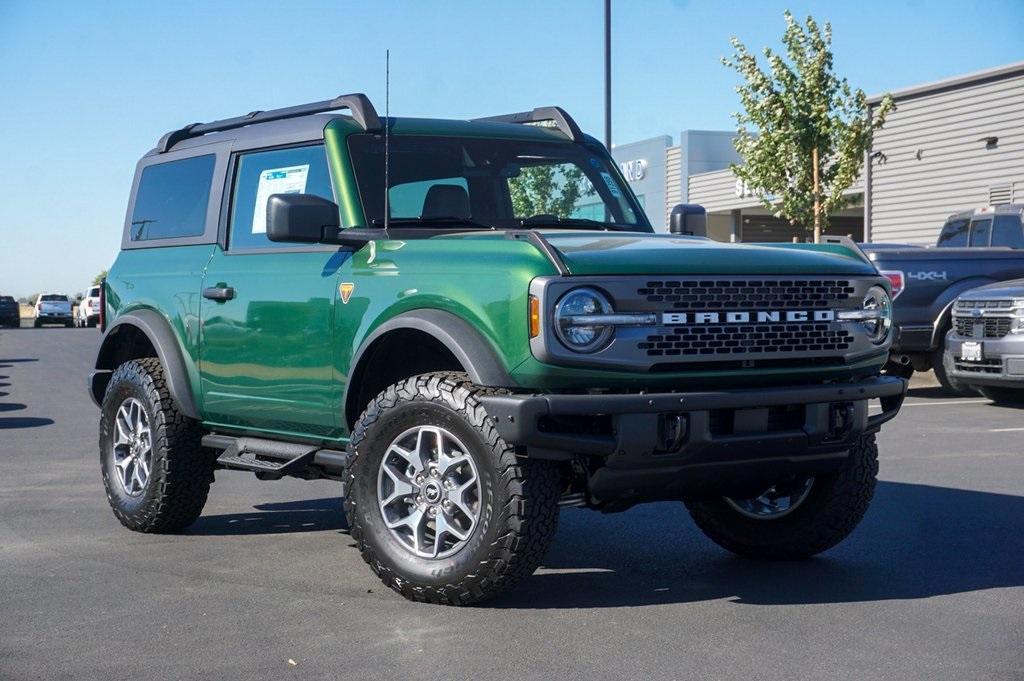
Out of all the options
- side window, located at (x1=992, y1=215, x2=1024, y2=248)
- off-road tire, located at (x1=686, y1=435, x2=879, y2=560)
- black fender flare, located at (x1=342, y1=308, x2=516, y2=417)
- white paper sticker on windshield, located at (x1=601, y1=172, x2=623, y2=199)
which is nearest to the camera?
black fender flare, located at (x1=342, y1=308, x2=516, y2=417)

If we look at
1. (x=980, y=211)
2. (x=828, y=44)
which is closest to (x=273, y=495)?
(x=980, y=211)

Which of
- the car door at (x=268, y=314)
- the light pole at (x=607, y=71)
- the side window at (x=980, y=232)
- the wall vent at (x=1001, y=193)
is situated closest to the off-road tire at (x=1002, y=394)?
the side window at (x=980, y=232)

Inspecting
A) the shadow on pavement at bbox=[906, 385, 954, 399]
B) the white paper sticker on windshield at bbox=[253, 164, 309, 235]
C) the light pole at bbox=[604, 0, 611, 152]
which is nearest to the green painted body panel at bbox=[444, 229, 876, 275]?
the white paper sticker on windshield at bbox=[253, 164, 309, 235]

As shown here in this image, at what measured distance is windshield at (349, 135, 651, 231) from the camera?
21.5 feet

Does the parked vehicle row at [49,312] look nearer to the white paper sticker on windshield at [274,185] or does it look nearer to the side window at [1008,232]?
the side window at [1008,232]

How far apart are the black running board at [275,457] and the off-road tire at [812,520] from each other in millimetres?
1773

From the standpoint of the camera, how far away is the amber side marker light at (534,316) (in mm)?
5105

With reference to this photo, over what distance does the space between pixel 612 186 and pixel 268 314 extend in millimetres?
2010

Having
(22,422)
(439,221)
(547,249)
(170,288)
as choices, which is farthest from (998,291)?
(22,422)

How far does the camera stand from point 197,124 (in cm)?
798

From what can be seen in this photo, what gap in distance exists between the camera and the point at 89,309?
59.0 meters

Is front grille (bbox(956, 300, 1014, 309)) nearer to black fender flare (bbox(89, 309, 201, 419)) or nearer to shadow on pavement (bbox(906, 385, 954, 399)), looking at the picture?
shadow on pavement (bbox(906, 385, 954, 399))

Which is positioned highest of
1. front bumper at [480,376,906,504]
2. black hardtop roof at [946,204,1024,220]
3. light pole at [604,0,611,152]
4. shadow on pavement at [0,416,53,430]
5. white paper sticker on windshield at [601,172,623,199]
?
light pole at [604,0,611,152]

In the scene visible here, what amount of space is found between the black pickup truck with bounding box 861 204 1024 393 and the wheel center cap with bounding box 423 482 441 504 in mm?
10238
